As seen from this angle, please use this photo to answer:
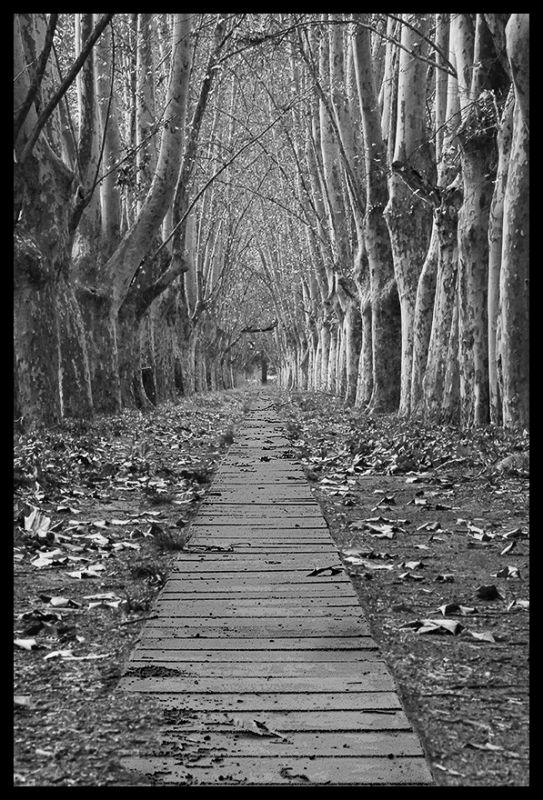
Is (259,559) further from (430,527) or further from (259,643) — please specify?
(259,643)

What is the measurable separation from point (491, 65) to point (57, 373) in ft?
21.3

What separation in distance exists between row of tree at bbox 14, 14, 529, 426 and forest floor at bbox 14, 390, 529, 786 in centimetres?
154

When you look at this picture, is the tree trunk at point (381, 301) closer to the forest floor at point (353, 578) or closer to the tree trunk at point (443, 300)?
the tree trunk at point (443, 300)

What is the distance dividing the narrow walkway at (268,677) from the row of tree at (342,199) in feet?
15.6

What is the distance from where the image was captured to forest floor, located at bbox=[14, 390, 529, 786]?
2.78m

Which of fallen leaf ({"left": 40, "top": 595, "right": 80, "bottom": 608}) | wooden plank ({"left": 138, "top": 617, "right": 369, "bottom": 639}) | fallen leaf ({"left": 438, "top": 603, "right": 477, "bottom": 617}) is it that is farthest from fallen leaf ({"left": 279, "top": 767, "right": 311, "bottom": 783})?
fallen leaf ({"left": 40, "top": 595, "right": 80, "bottom": 608})

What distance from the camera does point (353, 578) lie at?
4.95m

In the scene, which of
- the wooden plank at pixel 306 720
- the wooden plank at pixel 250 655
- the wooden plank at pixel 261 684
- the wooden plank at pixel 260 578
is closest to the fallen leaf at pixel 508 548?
the wooden plank at pixel 260 578

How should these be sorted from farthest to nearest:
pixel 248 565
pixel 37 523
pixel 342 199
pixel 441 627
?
1. pixel 342 199
2. pixel 37 523
3. pixel 248 565
4. pixel 441 627

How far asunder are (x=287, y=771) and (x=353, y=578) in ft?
8.10

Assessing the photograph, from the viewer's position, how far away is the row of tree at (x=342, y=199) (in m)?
9.95

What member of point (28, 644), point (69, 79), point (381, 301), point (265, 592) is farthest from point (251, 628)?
point (381, 301)

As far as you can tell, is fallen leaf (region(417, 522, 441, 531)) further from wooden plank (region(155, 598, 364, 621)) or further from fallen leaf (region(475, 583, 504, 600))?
wooden plank (region(155, 598, 364, 621))
